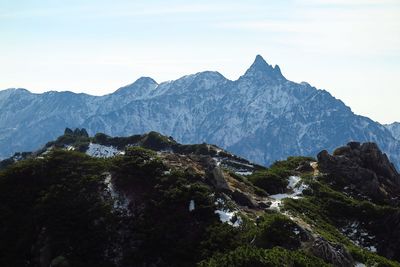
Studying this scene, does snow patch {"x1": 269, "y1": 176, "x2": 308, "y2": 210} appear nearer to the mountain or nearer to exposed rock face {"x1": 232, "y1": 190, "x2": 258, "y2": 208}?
the mountain

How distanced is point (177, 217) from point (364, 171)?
51.3 m

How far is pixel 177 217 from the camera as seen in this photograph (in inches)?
2923

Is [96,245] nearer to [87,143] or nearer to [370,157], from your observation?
[370,157]

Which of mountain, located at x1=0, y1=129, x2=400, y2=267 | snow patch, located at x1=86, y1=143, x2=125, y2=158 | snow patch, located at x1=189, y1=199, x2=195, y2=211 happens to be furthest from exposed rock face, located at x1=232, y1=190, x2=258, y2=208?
snow patch, located at x1=86, y1=143, x2=125, y2=158

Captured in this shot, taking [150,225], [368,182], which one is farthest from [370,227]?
[150,225]

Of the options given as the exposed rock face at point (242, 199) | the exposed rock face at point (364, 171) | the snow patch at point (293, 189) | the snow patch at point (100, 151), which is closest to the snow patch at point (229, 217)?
the exposed rock face at point (242, 199)

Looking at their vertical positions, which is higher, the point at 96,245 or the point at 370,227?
the point at 370,227

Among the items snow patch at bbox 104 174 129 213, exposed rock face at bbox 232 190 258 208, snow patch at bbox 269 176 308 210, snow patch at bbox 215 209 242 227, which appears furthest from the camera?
snow patch at bbox 269 176 308 210

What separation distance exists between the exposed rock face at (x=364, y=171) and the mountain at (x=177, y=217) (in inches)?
36.0

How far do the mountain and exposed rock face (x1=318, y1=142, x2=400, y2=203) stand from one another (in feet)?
3.00

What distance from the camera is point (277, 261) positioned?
53281 millimetres

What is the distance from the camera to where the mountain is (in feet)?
213

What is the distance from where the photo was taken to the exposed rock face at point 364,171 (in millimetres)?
109750

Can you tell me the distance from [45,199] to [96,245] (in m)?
12.3
